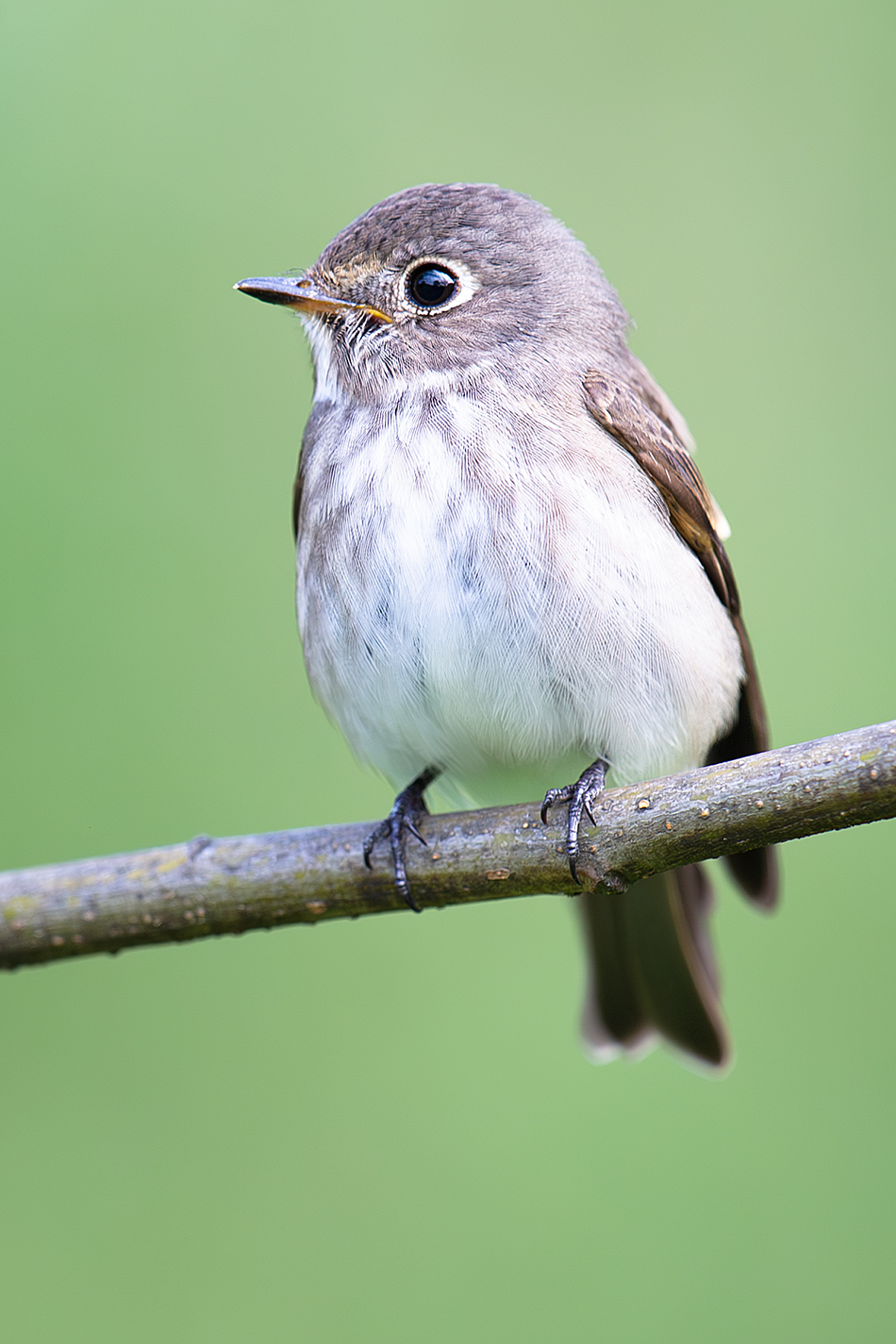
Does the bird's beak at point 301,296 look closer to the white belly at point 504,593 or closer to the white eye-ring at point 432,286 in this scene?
the white eye-ring at point 432,286

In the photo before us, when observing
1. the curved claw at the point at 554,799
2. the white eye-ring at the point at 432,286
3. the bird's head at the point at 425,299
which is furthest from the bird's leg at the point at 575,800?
the white eye-ring at the point at 432,286

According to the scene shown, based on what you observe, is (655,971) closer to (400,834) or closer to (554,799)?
(400,834)

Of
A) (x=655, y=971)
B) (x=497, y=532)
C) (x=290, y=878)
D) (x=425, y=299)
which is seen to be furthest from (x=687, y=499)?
(x=655, y=971)

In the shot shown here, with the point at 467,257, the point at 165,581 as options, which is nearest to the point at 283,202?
the point at 165,581

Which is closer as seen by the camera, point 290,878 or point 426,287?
point 290,878

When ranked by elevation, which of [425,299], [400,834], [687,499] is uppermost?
[425,299]

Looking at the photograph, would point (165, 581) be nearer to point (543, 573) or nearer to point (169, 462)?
point (169, 462)

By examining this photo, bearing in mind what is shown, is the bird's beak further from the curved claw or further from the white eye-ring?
the curved claw
